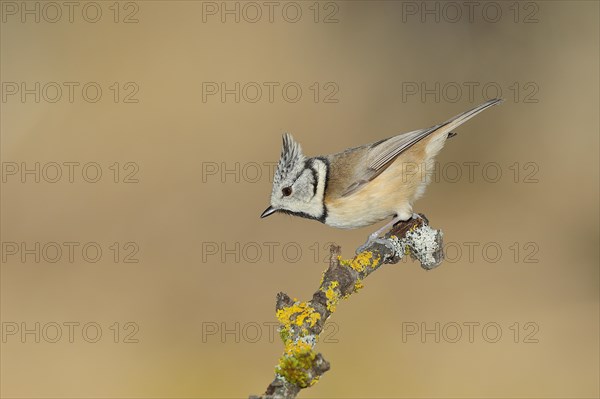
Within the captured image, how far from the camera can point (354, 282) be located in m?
3.28

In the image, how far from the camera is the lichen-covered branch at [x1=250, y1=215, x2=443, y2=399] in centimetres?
235

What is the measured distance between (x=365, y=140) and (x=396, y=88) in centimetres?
80

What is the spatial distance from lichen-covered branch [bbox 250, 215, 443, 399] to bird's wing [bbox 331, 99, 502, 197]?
39 cm

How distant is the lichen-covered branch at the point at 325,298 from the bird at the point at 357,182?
222mm

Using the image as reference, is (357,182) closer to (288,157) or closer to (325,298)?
(288,157)

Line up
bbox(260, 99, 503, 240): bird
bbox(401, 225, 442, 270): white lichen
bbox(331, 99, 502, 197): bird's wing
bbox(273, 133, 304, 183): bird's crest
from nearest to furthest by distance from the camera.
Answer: bbox(401, 225, 442, 270): white lichen → bbox(273, 133, 304, 183): bird's crest → bbox(260, 99, 503, 240): bird → bbox(331, 99, 502, 197): bird's wing

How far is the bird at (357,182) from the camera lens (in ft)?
13.8

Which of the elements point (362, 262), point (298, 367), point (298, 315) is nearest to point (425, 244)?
point (362, 262)

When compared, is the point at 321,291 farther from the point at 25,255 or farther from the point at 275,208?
the point at 25,255

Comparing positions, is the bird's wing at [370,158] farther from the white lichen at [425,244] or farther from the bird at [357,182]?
the white lichen at [425,244]

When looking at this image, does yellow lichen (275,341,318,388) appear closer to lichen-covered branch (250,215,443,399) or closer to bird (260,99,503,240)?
lichen-covered branch (250,215,443,399)

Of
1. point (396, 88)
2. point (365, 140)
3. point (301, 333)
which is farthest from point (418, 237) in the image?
point (396, 88)

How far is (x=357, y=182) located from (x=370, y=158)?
200 millimetres

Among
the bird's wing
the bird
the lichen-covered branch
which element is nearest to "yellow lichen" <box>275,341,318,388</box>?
the lichen-covered branch
